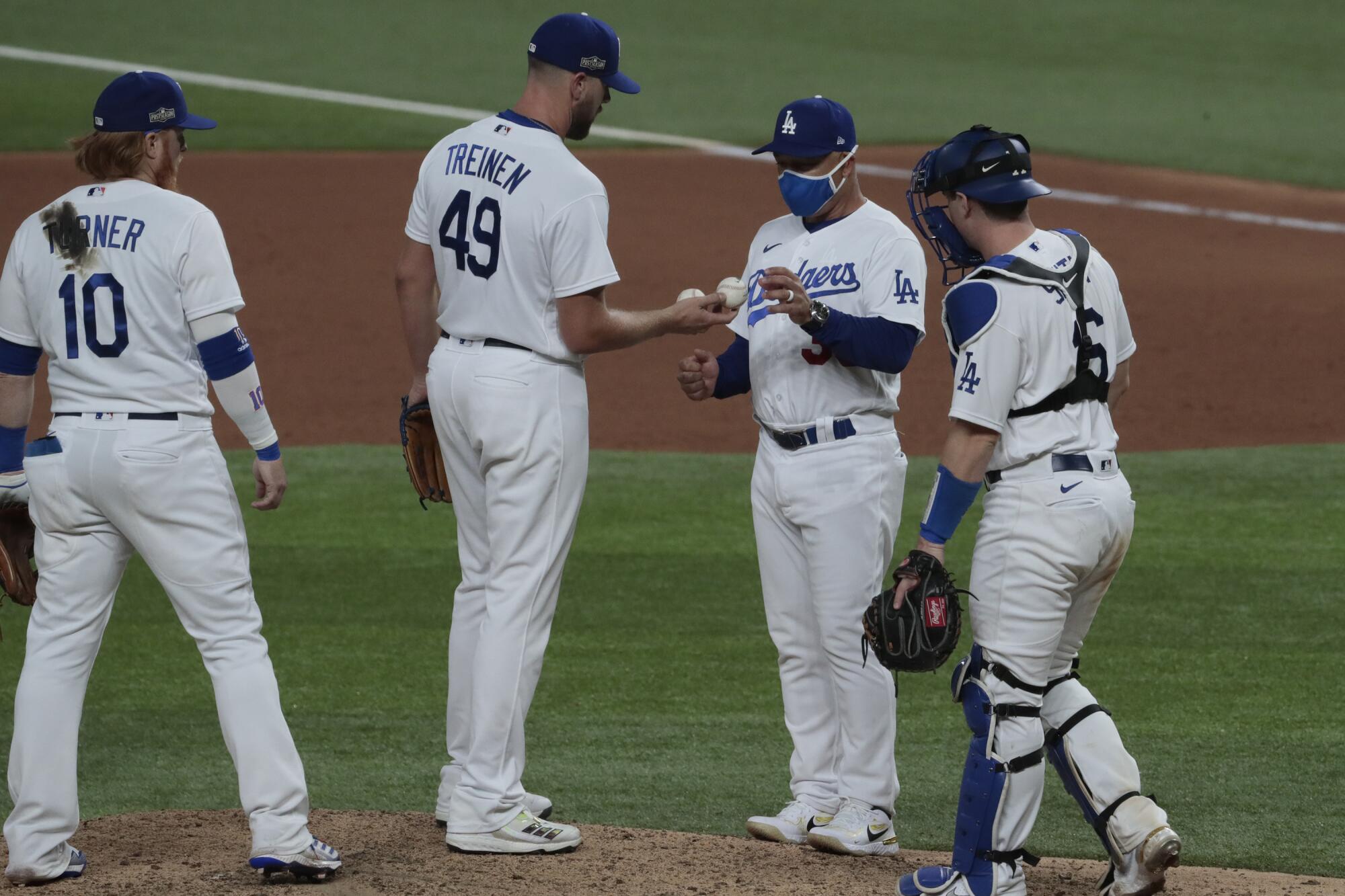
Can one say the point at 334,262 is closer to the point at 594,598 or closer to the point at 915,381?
the point at 915,381

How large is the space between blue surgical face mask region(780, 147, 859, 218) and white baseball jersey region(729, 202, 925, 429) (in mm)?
80

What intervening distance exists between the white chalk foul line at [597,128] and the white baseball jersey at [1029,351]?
541 inches

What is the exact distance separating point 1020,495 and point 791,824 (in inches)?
48.5

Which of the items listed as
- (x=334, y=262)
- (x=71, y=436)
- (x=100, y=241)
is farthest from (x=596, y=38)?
(x=334, y=262)

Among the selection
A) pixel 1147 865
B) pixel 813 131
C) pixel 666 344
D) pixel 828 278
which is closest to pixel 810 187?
pixel 813 131

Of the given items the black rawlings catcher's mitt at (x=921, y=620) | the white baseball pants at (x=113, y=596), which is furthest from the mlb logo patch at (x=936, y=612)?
the white baseball pants at (x=113, y=596)

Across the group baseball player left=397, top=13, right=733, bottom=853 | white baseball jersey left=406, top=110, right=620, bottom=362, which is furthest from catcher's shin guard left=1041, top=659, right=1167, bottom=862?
white baseball jersey left=406, top=110, right=620, bottom=362

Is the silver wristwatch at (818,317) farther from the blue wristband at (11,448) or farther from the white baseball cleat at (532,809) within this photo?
the blue wristband at (11,448)

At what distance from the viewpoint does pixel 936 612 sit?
4250 millimetres

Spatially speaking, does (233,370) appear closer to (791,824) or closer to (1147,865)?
(791,824)

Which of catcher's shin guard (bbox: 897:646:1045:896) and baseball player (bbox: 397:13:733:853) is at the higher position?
baseball player (bbox: 397:13:733:853)

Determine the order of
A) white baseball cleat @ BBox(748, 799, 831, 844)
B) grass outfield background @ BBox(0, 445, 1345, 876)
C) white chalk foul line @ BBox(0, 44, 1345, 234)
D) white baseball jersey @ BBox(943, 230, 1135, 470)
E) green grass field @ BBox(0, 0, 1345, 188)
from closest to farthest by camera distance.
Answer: white baseball jersey @ BBox(943, 230, 1135, 470)
white baseball cleat @ BBox(748, 799, 831, 844)
grass outfield background @ BBox(0, 445, 1345, 876)
white chalk foul line @ BBox(0, 44, 1345, 234)
green grass field @ BBox(0, 0, 1345, 188)

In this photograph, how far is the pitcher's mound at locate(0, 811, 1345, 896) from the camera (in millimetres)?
4375

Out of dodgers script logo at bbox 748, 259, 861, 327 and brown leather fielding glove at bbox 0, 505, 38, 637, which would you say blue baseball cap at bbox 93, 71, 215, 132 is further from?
dodgers script logo at bbox 748, 259, 861, 327
